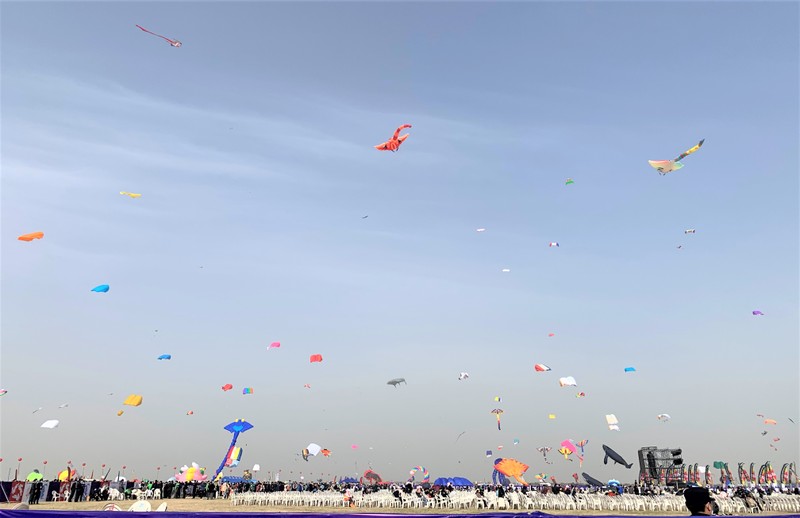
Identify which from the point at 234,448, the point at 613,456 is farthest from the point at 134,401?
the point at 613,456

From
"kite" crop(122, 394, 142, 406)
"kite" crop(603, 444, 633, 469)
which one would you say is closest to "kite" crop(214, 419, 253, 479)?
"kite" crop(122, 394, 142, 406)

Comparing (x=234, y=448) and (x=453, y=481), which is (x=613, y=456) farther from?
(x=234, y=448)

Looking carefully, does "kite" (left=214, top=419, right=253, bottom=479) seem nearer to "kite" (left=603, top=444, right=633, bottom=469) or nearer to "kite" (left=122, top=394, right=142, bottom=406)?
"kite" (left=122, top=394, right=142, bottom=406)

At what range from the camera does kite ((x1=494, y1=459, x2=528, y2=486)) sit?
37250 millimetres

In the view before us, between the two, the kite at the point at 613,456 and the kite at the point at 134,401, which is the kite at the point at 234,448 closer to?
the kite at the point at 134,401

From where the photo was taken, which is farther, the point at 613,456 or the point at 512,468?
the point at 613,456

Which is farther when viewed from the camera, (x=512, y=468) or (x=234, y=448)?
(x=234, y=448)

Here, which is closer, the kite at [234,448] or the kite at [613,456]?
the kite at [234,448]

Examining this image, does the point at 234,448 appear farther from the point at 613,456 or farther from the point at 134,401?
the point at 613,456

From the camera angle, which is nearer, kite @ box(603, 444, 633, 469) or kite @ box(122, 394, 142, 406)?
kite @ box(122, 394, 142, 406)

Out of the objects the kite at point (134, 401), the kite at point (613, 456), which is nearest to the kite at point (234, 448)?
the kite at point (134, 401)

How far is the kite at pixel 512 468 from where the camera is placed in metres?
37.2

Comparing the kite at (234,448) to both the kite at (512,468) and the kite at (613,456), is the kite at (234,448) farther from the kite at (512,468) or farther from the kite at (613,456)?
the kite at (613,456)

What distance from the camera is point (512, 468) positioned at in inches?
1496
